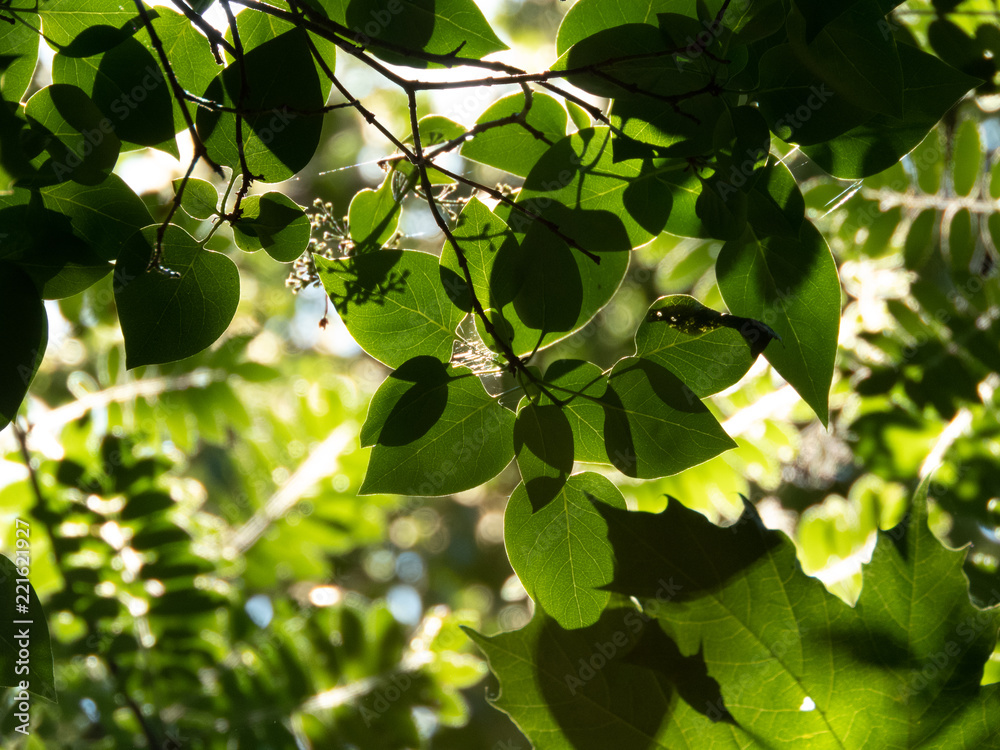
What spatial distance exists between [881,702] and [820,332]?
0.45 m

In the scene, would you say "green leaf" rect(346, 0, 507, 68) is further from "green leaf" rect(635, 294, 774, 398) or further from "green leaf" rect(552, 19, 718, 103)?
"green leaf" rect(635, 294, 774, 398)

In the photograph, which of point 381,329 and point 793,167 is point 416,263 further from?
point 793,167

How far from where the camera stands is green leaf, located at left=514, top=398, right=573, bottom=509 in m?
0.66

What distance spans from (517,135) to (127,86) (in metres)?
0.36

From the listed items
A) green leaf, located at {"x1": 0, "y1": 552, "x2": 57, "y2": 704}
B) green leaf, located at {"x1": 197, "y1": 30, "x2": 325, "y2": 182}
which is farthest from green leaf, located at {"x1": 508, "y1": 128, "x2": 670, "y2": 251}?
green leaf, located at {"x1": 0, "y1": 552, "x2": 57, "y2": 704}

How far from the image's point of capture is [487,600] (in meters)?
3.69

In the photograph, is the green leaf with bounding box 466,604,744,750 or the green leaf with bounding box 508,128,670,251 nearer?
the green leaf with bounding box 508,128,670,251

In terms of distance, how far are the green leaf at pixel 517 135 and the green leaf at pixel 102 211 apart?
1.07ft

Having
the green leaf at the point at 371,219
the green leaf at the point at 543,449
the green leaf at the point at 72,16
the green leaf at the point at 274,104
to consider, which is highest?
the green leaf at the point at 72,16

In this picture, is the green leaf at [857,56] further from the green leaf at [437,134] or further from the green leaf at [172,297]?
the green leaf at [172,297]

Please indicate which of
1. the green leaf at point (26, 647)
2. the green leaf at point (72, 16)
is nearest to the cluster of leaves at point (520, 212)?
the green leaf at point (72, 16)

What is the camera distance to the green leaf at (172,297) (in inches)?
24.6

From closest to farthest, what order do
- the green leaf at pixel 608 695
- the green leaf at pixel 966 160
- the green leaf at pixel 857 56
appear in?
1. the green leaf at pixel 857 56
2. the green leaf at pixel 608 695
3. the green leaf at pixel 966 160

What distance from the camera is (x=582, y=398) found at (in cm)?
68
